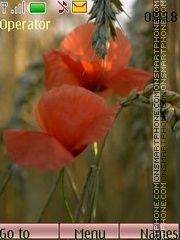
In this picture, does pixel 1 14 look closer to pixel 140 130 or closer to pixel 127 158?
pixel 140 130

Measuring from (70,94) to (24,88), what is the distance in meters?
0.43

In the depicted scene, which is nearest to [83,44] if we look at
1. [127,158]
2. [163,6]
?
[163,6]

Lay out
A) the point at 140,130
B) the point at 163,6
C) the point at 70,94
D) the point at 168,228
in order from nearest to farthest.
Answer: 1. the point at 70,94
2. the point at 168,228
3. the point at 163,6
4. the point at 140,130

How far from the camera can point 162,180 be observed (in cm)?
76

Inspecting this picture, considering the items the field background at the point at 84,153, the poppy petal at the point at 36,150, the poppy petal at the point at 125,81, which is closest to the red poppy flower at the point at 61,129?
the poppy petal at the point at 36,150

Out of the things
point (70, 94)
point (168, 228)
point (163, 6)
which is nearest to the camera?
point (70, 94)

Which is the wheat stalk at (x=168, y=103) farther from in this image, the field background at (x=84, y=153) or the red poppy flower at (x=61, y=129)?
the field background at (x=84, y=153)

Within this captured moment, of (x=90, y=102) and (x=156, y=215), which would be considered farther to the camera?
(x=156, y=215)

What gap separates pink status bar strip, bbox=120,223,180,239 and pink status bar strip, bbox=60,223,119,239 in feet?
0.04

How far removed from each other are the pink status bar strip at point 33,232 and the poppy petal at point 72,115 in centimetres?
13

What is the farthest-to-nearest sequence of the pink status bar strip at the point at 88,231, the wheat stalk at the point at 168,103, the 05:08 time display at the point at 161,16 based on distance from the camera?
the 05:08 time display at the point at 161,16, the pink status bar strip at the point at 88,231, the wheat stalk at the point at 168,103

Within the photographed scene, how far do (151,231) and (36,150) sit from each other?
0.18 meters

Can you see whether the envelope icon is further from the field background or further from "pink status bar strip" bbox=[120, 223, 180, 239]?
"pink status bar strip" bbox=[120, 223, 180, 239]

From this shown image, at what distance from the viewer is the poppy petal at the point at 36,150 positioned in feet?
1.73
